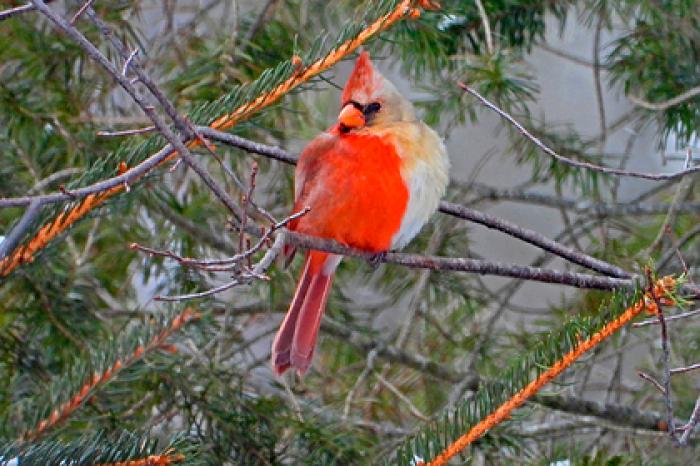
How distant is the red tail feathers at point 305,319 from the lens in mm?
1815

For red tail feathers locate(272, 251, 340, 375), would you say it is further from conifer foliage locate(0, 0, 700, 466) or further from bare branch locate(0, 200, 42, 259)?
bare branch locate(0, 200, 42, 259)

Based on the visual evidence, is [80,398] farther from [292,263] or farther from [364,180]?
[292,263]

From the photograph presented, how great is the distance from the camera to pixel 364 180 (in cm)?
190

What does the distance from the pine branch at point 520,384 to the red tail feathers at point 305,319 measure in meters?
0.46

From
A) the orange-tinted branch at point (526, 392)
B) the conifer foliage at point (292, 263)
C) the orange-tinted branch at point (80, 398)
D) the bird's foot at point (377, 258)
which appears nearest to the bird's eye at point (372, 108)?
the conifer foliage at point (292, 263)

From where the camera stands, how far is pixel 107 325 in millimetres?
2305

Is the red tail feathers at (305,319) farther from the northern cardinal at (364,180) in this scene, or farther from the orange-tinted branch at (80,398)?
the orange-tinted branch at (80,398)

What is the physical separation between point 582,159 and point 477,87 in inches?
17.8

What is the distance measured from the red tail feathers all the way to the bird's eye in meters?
0.29

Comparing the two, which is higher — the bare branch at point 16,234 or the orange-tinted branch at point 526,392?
the bare branch at point 16,234

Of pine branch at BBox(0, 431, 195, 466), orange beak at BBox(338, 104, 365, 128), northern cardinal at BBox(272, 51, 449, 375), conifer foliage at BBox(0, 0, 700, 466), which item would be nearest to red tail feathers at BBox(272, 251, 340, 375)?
northern cardinal at BBox(272, 51, 449, 375)

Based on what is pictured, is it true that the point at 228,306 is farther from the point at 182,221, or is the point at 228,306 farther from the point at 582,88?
the point at 582,88

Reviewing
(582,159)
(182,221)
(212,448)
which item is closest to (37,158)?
(182,221)

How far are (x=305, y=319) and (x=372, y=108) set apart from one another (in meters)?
0.39
